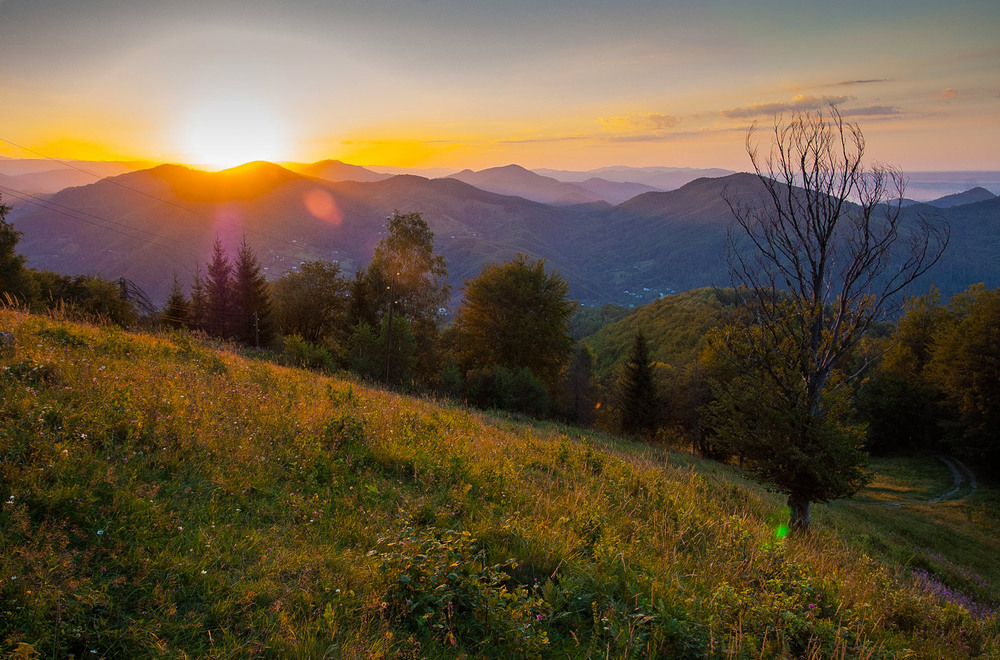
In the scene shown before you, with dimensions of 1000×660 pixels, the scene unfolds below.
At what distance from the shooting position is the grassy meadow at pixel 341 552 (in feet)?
9.62

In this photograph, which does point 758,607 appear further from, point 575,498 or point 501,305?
point 501,305

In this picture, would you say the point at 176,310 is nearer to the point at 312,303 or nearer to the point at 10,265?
the point at 10,265

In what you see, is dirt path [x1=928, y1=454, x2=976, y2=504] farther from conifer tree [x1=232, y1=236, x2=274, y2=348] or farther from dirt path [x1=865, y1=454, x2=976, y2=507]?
conifer tree [x1=232, y1=236, x2=274, y2=348]

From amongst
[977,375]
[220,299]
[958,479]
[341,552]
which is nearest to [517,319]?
[220,299]

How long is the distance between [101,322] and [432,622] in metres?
10.8

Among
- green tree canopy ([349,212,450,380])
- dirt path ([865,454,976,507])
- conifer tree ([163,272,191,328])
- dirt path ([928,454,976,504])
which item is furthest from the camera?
conifer tree ([163,272,191,328])

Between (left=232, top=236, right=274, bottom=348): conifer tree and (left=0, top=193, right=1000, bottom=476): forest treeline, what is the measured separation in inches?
4.9

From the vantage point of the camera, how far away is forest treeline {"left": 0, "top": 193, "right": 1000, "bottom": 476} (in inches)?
1284

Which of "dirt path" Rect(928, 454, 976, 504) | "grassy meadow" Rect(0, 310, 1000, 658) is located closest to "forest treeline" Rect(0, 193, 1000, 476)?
"dirt path" Rect(928, 454, 976, 504)

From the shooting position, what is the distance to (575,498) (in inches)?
237

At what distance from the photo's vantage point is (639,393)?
133 ft

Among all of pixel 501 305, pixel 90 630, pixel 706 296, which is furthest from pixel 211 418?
pixel 706 296

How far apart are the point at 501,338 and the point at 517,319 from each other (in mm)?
2120

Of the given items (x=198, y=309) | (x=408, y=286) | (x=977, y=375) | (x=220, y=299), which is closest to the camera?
(x=977, y=375)
